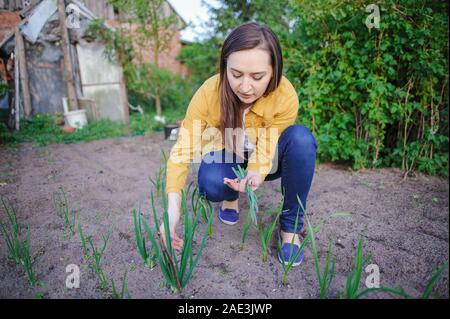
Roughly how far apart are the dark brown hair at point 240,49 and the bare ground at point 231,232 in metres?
0.70

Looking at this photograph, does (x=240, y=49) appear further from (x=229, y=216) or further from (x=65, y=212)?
(x=65, y=212)

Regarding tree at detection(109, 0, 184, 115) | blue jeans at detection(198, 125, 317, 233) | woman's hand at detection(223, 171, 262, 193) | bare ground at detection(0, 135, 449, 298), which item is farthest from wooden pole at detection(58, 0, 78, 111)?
woman's hand at detection(223, 171, 262, 193)

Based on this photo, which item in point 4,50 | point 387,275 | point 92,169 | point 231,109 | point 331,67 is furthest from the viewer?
point 92,169

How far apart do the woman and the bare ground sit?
19 cm

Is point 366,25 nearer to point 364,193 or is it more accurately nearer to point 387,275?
point 364,193

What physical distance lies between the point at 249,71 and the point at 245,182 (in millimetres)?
490

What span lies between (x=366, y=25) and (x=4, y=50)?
268 centimetres

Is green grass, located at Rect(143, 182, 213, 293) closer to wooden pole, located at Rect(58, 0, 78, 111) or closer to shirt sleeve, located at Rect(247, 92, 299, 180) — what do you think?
shirt sleeve, located at Rect(247, 92, 299, 180)

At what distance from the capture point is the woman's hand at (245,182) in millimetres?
1324

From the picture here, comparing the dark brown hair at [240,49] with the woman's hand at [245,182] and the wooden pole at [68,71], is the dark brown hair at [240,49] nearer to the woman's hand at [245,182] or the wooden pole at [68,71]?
the woman's hand at [245,182]

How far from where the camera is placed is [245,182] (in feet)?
4.36

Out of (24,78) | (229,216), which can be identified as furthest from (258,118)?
(24,78)

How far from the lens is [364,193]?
2211mm

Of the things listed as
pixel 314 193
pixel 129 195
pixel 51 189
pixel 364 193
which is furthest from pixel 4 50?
pixel 364 193
